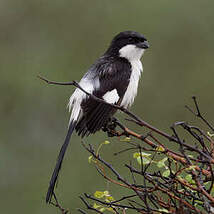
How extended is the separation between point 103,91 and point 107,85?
0.19 feet

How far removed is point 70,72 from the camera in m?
6.71

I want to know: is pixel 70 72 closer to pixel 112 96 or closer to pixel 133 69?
pixel 133 69

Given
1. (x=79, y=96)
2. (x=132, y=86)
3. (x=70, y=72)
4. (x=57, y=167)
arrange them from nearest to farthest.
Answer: (x=57, y=167)
(x=79, y=96)
(x=132, y=86)
(x=70, y=72)

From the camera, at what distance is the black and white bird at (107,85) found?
149 inches

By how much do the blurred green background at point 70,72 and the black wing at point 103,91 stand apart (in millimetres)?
1909

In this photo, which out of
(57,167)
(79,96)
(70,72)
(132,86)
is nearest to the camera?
(57,167)

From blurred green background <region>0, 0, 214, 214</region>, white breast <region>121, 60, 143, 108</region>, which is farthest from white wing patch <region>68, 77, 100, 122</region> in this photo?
blurred green background <region>0, 0, 214, 214</region>

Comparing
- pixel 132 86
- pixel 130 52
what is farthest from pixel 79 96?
pixel 130 52

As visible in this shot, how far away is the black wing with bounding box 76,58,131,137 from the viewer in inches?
149

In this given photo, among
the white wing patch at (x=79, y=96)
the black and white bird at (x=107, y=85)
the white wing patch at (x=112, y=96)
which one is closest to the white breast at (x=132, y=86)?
the black and white bird at (x=107, y=85)

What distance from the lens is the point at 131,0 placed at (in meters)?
7.82

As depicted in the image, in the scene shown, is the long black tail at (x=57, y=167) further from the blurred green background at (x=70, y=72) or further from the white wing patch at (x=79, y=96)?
the blurred green background at (x=70, y=72)

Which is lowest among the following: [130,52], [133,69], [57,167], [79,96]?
[57,167]

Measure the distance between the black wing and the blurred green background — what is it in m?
1.91
